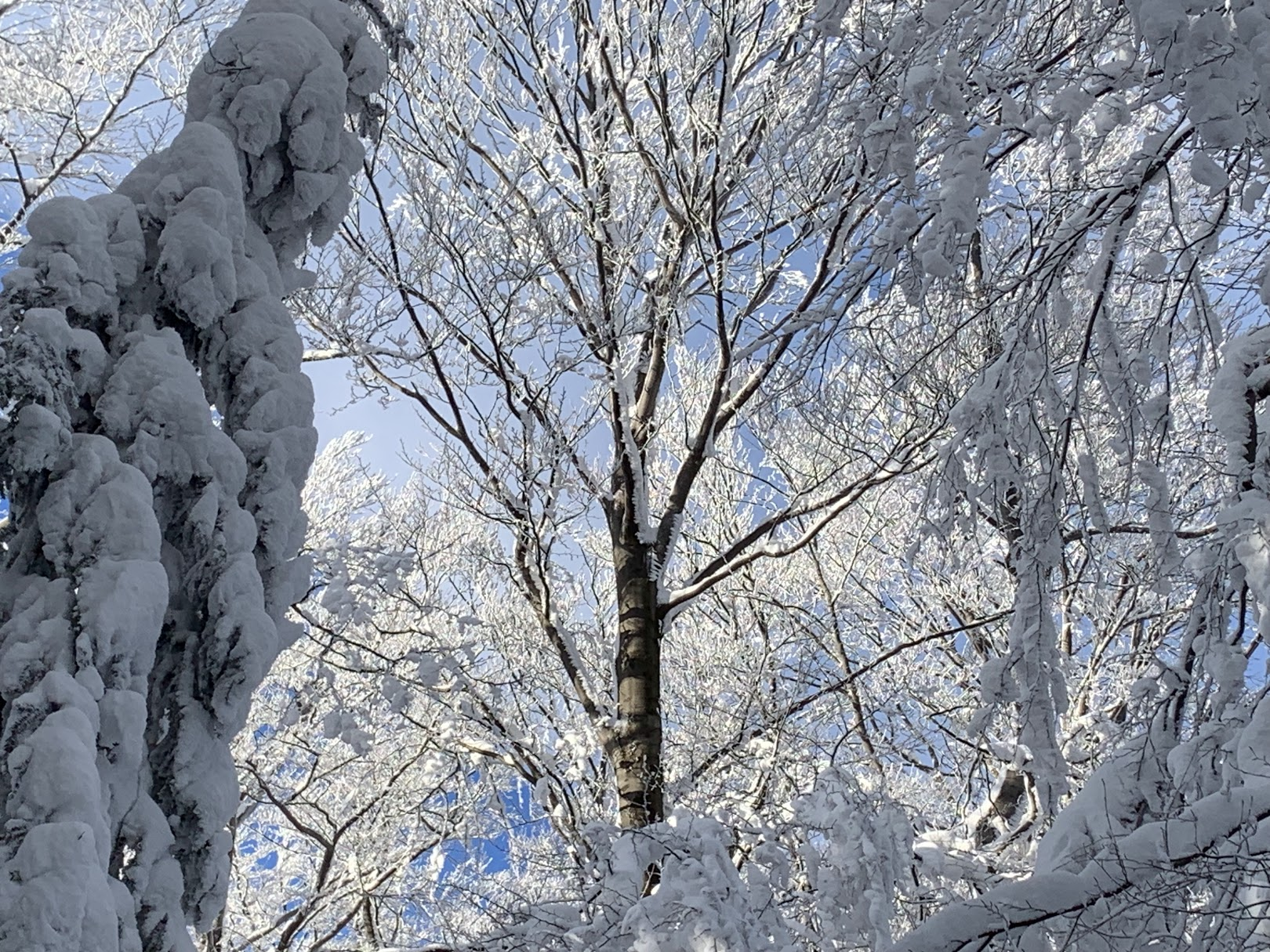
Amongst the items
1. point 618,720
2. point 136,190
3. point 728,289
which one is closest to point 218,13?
point 728,289

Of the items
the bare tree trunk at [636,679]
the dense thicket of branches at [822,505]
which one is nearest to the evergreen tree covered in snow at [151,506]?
the dense thicket of branches at [822,505]

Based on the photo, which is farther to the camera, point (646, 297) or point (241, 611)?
point (646, 297)

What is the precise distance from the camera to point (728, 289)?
594 centimetres

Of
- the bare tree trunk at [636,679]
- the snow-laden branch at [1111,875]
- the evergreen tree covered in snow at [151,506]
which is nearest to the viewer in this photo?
the snow-laden branch at [1111,875]

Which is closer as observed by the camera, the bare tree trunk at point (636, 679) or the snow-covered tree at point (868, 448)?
the snow-covered tree at point (868, 448)

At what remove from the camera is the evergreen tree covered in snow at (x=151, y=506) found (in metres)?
2.25

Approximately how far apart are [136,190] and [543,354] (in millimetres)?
3259

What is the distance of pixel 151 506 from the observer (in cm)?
262

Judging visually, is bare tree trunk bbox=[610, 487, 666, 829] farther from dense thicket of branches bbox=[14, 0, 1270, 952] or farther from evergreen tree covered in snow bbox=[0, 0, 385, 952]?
evergreen tree covered in snow bbox=[0, 0, 385, 952]

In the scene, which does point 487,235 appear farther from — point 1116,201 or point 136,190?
point 1116,201

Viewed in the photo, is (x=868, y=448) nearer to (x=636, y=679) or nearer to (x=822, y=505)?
(x=822, y=505)

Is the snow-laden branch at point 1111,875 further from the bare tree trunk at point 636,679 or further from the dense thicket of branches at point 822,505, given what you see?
the bare tree trunk at point 636,679

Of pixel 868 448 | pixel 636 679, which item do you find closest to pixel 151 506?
pixel 636 679

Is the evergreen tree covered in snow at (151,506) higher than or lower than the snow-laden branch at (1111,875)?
higher
